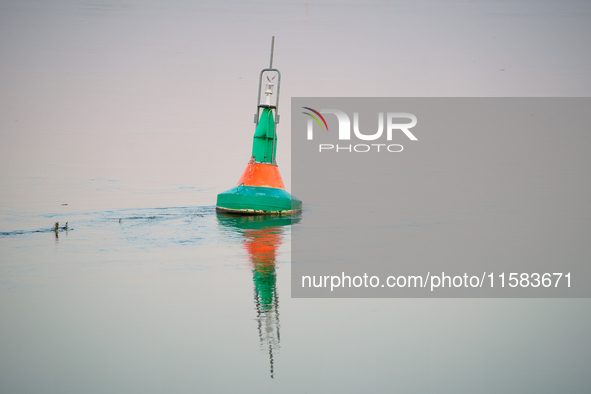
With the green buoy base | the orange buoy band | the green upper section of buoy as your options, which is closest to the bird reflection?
the green buoy base

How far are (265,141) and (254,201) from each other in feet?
8.07

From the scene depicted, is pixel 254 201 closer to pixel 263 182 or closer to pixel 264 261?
pixel 263 182

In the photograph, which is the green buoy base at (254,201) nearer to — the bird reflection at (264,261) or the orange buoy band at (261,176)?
the orange buoy band at (261,176)

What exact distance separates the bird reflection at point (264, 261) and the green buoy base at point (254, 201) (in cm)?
26

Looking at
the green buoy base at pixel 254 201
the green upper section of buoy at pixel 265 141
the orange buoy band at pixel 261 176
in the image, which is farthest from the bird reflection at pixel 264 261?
the green upper section of buoy at pixel 265 141

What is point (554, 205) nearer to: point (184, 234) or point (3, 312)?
point (184, 234)

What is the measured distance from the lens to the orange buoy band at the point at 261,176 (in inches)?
858

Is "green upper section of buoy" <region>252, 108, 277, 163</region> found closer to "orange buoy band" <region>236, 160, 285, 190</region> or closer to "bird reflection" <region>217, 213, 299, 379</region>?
"orange buoy band" <region>236, 160, 285, 190</region>

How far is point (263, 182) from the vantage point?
860 inches

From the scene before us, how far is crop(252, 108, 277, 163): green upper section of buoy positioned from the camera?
2266 cm

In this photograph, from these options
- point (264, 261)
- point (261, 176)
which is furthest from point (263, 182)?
point (264, 261)

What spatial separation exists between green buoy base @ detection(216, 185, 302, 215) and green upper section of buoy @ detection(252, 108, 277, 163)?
1.32m

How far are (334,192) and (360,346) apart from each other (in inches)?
1088

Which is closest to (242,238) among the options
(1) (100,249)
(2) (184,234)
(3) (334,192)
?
(2) (184,234)
